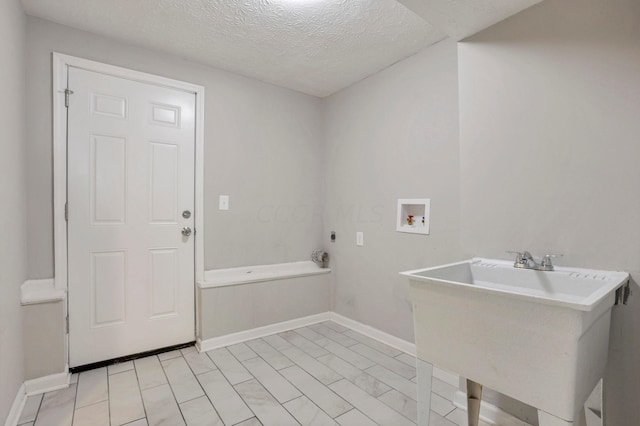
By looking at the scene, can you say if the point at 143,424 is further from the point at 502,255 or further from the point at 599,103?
the point at 599,103

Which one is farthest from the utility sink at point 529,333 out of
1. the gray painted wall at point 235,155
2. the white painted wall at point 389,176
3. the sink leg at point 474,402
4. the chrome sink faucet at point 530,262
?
the gray painted wall at point 235,155

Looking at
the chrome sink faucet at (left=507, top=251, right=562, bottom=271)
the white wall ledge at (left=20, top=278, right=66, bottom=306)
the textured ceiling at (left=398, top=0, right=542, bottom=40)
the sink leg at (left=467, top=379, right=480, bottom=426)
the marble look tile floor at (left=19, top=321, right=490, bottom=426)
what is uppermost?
the textured ceiling at (left=398, top=0, right=542, bottom=40)

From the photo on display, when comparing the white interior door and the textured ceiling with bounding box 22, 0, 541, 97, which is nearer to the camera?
the textured ceiling with bounding box 22, 0, 541, 97

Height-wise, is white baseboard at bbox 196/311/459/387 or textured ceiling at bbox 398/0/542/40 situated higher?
textured ceiling at bbox 398/0/542/40

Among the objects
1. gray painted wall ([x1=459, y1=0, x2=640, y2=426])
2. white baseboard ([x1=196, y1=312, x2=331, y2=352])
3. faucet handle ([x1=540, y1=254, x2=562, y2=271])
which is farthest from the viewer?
white baseboard ([x1=196, y1=312, x2=331, y2=352])

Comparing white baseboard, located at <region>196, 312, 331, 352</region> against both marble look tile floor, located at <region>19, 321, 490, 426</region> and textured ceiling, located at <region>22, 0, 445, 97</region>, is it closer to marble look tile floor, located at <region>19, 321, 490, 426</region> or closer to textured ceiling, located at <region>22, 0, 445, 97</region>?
marble look tile floor, located at <region>19, 321, 490, 426</region>

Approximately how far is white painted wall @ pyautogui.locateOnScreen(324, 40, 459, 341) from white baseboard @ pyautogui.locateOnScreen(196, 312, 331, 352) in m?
0.28

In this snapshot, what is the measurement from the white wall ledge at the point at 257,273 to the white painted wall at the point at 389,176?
295 mm

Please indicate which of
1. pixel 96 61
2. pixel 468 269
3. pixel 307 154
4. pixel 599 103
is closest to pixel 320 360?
pixel 468 269

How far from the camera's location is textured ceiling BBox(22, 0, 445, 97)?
181cm

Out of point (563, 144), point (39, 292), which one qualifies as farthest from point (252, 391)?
point (563, 144)

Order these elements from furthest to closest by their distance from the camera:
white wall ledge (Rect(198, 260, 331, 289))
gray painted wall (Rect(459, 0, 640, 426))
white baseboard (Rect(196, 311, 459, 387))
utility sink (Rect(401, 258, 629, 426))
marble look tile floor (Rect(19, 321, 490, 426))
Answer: white wall ledge (Rect(198, 260, 331, 289)) → white baseboard (Rect(196, 311, 459, 387)) → marble look tile floor (Rect(19, 321, 490, 426)) → gray painted wall (Rect(459, 0, 640, 426)) → utility sink (Rect(401, 258, 629, 426))

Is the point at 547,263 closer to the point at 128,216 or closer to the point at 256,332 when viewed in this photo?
the point at 256,332

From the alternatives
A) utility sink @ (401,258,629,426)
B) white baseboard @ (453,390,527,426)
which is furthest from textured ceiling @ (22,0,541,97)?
white baseboard @ (453,390,527,426)
